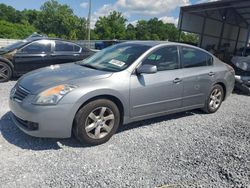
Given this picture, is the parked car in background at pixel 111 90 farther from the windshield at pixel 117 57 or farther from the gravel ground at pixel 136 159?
the gravel ground at pixel 136 159

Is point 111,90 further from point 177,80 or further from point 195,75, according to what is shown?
point 195,75

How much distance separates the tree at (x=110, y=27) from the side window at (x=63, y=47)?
42.7 meters

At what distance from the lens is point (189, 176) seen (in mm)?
3133

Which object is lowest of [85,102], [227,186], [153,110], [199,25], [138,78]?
[227,186]

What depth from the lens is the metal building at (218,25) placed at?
1738cm

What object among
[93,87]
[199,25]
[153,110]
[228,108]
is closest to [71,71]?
[93,87]

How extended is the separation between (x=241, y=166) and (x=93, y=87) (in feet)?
7.54

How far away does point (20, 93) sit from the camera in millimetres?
3621

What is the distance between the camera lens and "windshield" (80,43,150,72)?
4137mm

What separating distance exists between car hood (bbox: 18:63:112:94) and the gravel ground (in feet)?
2.66

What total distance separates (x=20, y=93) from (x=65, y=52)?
15.6 feet

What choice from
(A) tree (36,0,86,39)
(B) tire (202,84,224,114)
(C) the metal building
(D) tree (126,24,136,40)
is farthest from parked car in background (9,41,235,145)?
(A) tree (36,0,86,39)

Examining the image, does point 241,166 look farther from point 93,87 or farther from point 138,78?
point 93,87

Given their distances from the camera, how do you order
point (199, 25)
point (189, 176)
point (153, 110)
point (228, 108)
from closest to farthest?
point (189, 176) < point (153, 110) < point (228, 108) < point (199, 25)
